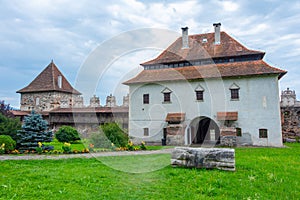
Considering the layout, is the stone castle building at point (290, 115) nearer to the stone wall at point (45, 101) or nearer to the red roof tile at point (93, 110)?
the red roof tile at point (93, 110)

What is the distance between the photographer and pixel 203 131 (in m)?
21.0

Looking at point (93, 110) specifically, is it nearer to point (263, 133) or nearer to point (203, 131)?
point (203, 131)

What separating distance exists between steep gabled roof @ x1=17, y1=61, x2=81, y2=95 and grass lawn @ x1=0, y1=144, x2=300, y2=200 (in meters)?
23.7

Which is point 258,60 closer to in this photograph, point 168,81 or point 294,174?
point 168,81

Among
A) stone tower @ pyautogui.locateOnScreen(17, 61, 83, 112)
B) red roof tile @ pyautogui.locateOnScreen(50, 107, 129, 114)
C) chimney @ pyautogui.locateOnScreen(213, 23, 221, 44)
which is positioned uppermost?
chimney @ pyautogui.locateOnScreen(213, 23, 221, 44)

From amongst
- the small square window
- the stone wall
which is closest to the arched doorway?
the small square window

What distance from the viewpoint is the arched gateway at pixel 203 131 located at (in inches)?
763

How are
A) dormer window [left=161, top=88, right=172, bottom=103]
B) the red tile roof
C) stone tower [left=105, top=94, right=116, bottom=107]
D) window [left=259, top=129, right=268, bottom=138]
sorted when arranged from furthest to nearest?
1. stone tower [left=105, top=94, right=116, bottom=107]
2. dormer window [left=161, top=88, right=172, bottom=103]
3. the red tile roof
4. window [left=259, top=129, right=268, bottom=138]

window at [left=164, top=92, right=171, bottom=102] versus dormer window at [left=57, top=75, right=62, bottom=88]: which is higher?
dormer window at [left=57, top=75, right=62, bottom=88]

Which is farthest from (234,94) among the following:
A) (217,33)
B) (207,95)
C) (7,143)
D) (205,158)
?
(7,143)

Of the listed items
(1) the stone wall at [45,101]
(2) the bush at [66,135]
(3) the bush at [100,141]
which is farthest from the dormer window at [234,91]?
(1) the stone wall at [45,101]

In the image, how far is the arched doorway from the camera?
19625 mm

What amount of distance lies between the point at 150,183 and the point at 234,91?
46.7 ft

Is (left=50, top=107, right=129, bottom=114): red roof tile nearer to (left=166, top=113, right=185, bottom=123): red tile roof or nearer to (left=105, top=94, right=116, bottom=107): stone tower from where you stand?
(left=105, top=94, right=116, bottom=107): stone tower
